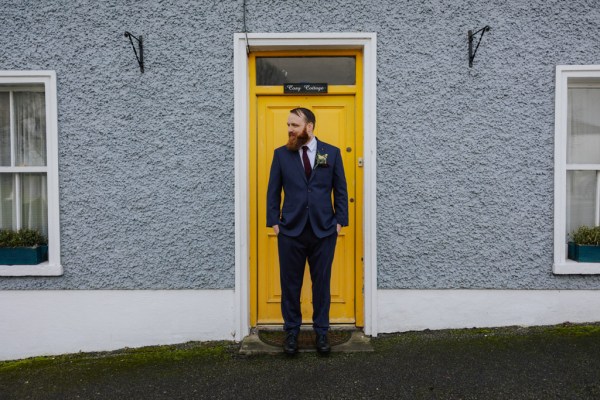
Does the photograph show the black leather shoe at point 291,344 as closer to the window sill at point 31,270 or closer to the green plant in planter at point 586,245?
the window sill at point 31,270

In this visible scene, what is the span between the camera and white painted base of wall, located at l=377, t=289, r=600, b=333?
13.0 feet

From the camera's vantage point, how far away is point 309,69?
407 centimetres

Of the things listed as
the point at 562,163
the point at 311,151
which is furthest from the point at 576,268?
the point at 311,151

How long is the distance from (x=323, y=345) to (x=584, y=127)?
128 inches

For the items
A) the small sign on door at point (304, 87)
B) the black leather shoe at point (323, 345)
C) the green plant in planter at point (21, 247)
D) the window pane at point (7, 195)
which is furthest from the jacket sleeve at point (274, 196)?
the window pane at point (7, 195)

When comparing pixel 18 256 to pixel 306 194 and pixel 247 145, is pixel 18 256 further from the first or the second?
pixel 306 194

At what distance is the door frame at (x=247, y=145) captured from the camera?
3.85 metres

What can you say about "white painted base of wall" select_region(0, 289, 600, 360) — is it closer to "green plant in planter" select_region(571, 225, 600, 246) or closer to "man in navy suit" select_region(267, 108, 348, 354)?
"green plant in planter" select_region(571, 225, 600, 246)

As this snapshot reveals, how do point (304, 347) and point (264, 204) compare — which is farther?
point (264, 204)

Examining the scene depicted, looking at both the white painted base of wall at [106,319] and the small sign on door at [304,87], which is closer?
the white painted base of wall at [106,319]

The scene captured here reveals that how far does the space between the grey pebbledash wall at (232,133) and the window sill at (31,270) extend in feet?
0.27

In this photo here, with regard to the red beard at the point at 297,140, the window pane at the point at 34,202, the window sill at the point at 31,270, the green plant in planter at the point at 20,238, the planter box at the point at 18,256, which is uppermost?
the red beard at the point at 297,140

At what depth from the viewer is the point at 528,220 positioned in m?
3.94

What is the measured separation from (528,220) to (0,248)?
4.81 m
